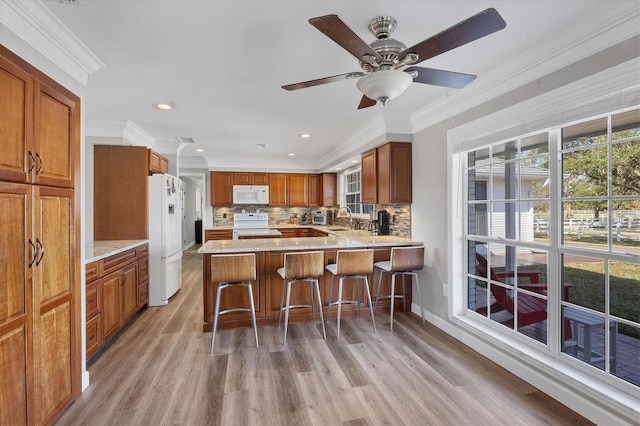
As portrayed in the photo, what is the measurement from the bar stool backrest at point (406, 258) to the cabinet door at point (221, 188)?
4.39 metres

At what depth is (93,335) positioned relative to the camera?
2.49 meters

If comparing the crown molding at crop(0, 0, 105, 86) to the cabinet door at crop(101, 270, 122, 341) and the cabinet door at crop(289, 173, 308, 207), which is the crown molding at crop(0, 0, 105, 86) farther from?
the cabinet door at crop(289, 173, 308, 207)

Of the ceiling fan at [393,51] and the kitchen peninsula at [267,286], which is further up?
the ceiling fan at [393,51]

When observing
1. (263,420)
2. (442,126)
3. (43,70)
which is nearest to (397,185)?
(442,126)

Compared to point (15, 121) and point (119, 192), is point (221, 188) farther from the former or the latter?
point (15, 121)

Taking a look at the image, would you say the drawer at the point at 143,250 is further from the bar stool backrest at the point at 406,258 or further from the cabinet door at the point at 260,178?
the cabinet door at the point at 260,178

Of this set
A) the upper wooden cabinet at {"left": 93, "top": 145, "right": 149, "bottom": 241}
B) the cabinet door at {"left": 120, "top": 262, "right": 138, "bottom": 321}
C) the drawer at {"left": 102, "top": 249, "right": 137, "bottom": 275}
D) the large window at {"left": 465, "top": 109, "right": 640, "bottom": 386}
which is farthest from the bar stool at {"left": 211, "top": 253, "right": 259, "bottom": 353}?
the large window at {"left": 465, "top": 109, "right": 640, "bottom": 386}

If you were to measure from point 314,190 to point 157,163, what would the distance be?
356cm

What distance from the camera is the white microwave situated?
652 cm

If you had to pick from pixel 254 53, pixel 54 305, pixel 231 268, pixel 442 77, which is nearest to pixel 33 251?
pixel 54 305

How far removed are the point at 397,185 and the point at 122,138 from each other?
11.1 ft

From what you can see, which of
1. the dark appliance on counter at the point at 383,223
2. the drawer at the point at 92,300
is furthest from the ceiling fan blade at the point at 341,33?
the dark appliance on counter at the point at 383,223

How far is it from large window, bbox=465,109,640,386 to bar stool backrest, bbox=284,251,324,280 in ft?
5.06

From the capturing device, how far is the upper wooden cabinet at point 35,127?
4.73 ft
